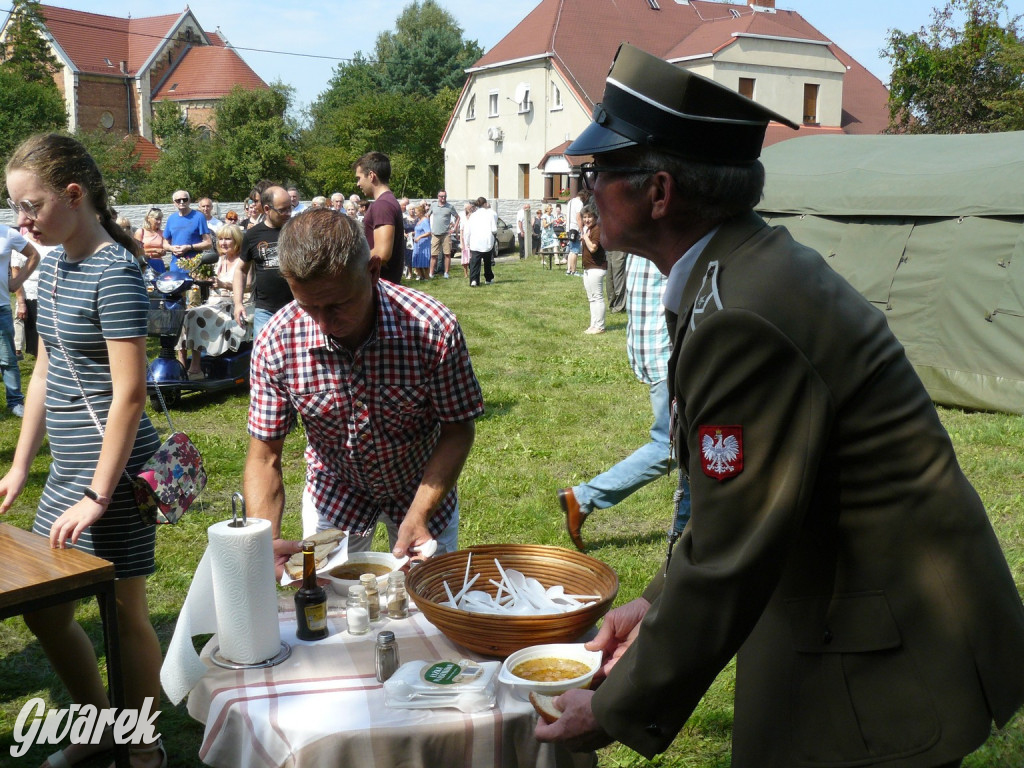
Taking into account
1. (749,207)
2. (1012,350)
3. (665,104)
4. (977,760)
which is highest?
(665,104)

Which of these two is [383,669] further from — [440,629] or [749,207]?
[749,207]

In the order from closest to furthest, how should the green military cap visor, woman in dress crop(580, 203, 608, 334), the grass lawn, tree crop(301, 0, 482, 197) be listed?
the green military cap visor, the grass lawn, woman in dress crop(580, 203, 608, 334), tree crop(301, 0, 482, 197)

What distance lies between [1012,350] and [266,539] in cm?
839

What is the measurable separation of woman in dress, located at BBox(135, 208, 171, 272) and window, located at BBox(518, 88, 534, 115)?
106 ft

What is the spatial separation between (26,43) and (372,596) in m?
58.9

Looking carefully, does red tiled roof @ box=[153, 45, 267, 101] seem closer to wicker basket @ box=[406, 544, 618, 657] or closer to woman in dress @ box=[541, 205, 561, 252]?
woman in dress @ box=[541, 205, 561, 252]

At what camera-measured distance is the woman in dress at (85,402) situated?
295cm

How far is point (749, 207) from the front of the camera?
5.49 feet

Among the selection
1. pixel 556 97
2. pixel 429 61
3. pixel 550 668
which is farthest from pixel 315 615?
pixel 429 61

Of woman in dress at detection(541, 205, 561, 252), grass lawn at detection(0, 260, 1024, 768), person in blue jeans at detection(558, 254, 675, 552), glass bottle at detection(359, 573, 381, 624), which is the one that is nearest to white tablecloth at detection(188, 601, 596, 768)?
glass bottle at detection(359, 573, 381, 624)

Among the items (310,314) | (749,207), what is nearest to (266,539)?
(310,314)

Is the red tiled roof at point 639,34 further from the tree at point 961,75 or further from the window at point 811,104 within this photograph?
the tree at point 961,75

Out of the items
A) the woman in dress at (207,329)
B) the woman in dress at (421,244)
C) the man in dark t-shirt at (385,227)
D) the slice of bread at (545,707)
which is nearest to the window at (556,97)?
the woman in dress at (421,244)

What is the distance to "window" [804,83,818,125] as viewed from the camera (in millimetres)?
42281
